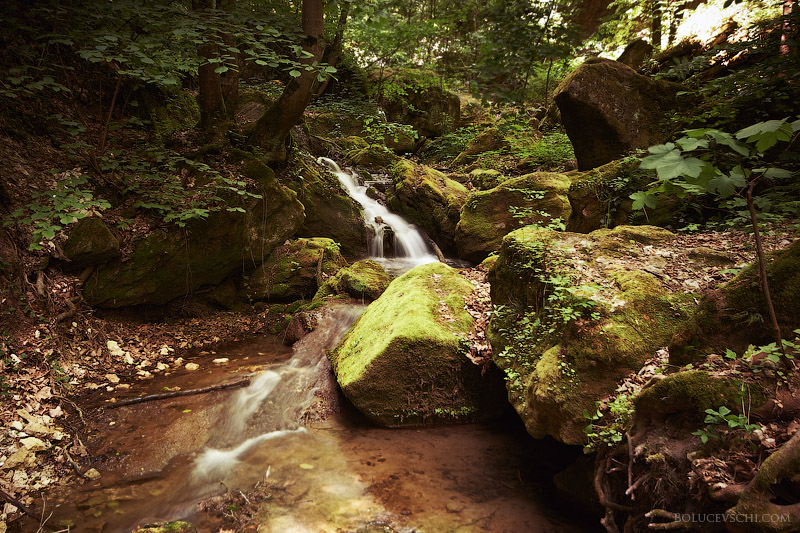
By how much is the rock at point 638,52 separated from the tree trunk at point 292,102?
366 inches

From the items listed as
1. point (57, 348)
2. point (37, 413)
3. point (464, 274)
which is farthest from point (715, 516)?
point (57, 348)

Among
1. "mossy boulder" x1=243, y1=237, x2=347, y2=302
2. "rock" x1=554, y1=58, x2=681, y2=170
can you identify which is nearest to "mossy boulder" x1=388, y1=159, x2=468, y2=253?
"mossy boulder" x1=243, y1=237, x2=347, y2=302

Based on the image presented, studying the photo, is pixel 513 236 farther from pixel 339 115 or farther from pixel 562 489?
pixel 339 115

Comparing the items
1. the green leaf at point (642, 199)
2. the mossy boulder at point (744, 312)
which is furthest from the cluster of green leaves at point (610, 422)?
the green leaf at point (642, 199)

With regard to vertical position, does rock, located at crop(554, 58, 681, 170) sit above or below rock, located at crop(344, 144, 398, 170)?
below

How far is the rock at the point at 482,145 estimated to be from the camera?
43.2 feet

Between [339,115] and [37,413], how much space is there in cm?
1388

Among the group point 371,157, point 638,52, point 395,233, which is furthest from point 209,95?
point 638,52

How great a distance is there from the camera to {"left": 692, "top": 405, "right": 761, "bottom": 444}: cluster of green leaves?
184 cm

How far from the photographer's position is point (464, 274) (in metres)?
6.52

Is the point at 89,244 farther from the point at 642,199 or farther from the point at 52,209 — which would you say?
the point at 642,199

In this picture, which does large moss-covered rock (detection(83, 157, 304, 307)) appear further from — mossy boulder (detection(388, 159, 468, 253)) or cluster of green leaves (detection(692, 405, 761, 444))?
cluster of green leaves (detection(692, 405, 761, 444))

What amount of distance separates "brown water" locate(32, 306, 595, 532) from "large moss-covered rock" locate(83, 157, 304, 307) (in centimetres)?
164

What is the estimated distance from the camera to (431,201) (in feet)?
33.3
